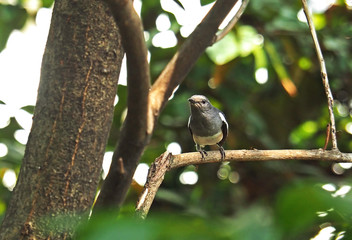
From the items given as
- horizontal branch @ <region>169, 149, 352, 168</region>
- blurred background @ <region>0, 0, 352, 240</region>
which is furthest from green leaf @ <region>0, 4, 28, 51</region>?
horizontal branch @ <region>169, 149, 352, 168</region>

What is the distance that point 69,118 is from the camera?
191cm

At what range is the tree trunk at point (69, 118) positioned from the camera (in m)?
1.83

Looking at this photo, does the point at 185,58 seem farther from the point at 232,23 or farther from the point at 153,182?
the point at 153,182

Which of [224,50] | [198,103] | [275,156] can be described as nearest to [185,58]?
[275,156]

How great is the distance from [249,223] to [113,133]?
3.17 meters

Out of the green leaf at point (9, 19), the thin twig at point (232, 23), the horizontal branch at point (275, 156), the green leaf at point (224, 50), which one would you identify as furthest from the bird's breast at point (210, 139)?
the green leaf at point (9, 19)

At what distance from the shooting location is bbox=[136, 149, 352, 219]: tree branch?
5.75 feet

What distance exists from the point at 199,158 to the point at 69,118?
567 mm

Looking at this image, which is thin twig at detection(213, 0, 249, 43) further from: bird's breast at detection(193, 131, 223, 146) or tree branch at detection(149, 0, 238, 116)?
bird's breast at detection(193, 131, 223, 146)

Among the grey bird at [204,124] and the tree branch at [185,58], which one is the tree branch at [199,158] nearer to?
the tree branch at [185,58]

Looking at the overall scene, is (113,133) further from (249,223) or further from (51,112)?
(249,223)

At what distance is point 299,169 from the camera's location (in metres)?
3.99

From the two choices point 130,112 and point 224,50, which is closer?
point 130,112

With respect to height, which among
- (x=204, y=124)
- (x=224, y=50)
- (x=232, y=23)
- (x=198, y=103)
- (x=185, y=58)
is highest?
(x=224, y=50)
